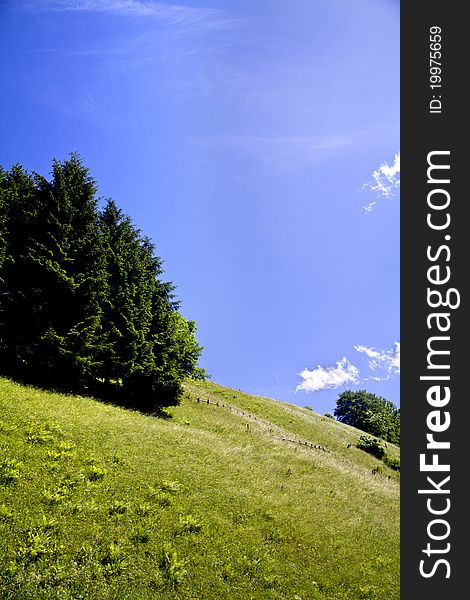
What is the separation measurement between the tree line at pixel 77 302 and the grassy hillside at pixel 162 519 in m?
3.36

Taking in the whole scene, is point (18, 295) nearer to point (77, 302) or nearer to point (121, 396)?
point (77, 302)

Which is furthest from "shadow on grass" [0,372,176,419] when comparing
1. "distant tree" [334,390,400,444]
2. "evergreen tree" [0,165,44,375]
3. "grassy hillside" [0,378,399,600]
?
"distant tree" [334,390,400,444]

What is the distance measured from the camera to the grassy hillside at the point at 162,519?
371 inches

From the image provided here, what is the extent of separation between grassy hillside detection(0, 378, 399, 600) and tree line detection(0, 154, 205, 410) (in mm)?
3361

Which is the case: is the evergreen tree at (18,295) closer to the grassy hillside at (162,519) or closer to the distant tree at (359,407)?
the grassy hillside at (162,519)

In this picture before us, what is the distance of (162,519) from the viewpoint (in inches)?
459

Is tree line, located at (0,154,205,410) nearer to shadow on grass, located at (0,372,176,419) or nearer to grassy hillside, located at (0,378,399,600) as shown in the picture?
shadow on grass, located at (0,372,176,419)

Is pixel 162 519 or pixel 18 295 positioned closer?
pixel 162 519

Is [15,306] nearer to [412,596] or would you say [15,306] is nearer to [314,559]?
[314,559]

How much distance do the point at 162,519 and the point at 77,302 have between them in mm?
16005

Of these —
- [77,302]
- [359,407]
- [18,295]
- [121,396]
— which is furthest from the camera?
[359,407]

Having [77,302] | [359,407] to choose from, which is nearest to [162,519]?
[77,302]

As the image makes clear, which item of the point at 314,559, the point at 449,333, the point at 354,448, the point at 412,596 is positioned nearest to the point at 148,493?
the point at 314,559

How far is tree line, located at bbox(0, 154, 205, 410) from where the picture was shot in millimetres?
21375
